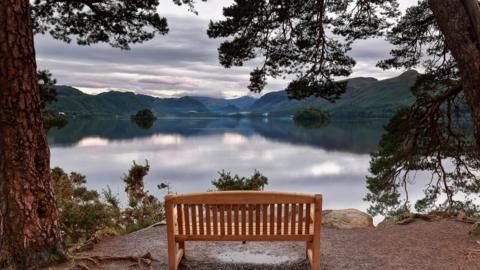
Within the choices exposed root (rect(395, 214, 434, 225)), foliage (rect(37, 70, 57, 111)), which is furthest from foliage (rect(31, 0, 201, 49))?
exposed root (rect(395, 214, 434, 225))

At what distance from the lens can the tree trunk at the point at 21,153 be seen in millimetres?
4676

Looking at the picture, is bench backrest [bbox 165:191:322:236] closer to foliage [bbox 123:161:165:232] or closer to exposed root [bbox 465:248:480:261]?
exposed root [bbox 465:248:480:261]

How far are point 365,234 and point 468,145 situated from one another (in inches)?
278

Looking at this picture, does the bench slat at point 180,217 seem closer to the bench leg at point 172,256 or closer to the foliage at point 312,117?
the bench leg at point 172,256

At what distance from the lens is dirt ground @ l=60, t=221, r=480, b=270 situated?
17.8 ft

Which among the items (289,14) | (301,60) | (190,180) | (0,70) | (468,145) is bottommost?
(190,180)

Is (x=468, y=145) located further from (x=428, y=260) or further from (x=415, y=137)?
(x=428, y=260)

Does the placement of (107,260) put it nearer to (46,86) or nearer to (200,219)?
(200,219)

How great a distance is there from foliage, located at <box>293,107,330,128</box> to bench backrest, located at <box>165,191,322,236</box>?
108772mm

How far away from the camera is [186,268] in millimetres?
5367

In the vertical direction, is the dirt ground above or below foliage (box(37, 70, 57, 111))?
below

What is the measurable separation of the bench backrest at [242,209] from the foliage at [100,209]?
98.9 inches

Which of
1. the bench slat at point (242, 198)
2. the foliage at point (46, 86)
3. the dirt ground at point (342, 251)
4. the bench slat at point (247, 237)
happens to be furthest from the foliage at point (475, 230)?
the foliage at point (46, 86)

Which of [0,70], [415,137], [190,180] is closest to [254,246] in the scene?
[0,70]
